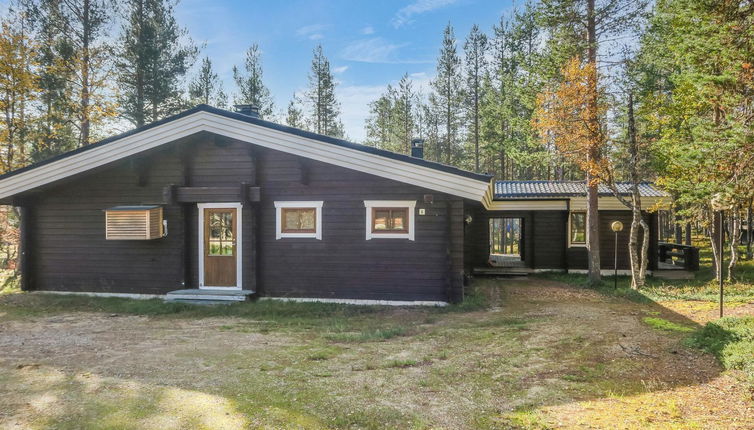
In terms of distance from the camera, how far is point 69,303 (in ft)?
30.2

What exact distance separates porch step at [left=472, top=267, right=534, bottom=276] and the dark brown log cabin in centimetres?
598

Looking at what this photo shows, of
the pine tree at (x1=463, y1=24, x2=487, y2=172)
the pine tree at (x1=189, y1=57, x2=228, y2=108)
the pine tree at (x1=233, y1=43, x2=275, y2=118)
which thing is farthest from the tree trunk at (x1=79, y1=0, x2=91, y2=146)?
the pine tree at (x1=463, y1=24, x2=487, y2=172)

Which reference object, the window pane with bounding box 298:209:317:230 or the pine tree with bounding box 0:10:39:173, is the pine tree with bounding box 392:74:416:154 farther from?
the window pane with bounding box 298:209:317:230

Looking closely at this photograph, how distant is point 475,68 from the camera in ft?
82.4

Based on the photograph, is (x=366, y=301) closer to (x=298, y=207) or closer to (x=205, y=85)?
(x=298, y=207)

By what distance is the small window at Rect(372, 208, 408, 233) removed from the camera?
29.2 ft

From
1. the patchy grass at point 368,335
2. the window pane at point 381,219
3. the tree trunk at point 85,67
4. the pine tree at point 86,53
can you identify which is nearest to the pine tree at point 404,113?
the pine tree at point 86,53

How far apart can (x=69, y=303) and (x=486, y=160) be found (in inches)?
1088

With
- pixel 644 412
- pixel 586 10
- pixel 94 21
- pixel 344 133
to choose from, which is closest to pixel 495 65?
pixel 586 10

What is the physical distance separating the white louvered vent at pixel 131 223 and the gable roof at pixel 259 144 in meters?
1.20

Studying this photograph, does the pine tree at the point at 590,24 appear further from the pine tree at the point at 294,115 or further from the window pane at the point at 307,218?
the pine tree at the point at 294,115

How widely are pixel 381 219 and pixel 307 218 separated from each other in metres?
1.69

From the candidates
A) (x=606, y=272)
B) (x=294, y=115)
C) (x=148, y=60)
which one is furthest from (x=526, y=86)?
(x=294, y=115)

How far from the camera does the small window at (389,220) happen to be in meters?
8.91
